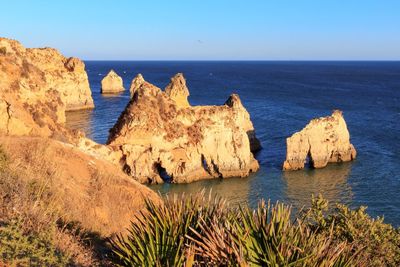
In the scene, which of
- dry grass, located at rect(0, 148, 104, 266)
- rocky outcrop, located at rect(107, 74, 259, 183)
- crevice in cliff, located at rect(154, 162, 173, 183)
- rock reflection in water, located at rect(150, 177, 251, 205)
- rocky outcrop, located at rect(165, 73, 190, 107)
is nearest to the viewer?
dry grass, located at rect(0, 148, 104, 266)

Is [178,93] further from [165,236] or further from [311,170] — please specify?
[165,236]

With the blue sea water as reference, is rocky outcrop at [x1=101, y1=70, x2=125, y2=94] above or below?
above

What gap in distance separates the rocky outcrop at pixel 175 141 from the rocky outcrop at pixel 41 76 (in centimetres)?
698

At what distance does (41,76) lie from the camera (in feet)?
108

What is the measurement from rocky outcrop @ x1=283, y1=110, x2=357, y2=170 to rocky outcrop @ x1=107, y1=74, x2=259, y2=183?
435 cm

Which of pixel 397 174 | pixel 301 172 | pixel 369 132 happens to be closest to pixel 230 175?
pixel 301 172

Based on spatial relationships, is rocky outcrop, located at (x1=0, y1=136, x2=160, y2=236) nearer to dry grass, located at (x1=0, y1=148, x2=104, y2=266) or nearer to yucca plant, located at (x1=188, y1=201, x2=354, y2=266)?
dry grass, located at (x1=0, y1=148, x2=104, y2=266)

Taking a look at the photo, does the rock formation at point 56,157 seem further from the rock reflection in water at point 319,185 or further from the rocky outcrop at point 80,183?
the rock reflection in water at point 319,185

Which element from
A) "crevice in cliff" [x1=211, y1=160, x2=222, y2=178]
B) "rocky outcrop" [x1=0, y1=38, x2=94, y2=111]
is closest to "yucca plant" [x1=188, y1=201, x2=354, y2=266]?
"rocky outcrop" [x1=0, y1=38, x2=94, y2=111]

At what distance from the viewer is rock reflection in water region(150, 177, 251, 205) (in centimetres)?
3884

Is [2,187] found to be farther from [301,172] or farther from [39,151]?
[301,172]

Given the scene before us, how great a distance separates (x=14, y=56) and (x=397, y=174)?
36.1 meters

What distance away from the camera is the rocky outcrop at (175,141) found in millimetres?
41156

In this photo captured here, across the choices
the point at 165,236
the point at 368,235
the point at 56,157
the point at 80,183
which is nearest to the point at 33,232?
the point at 165,236
